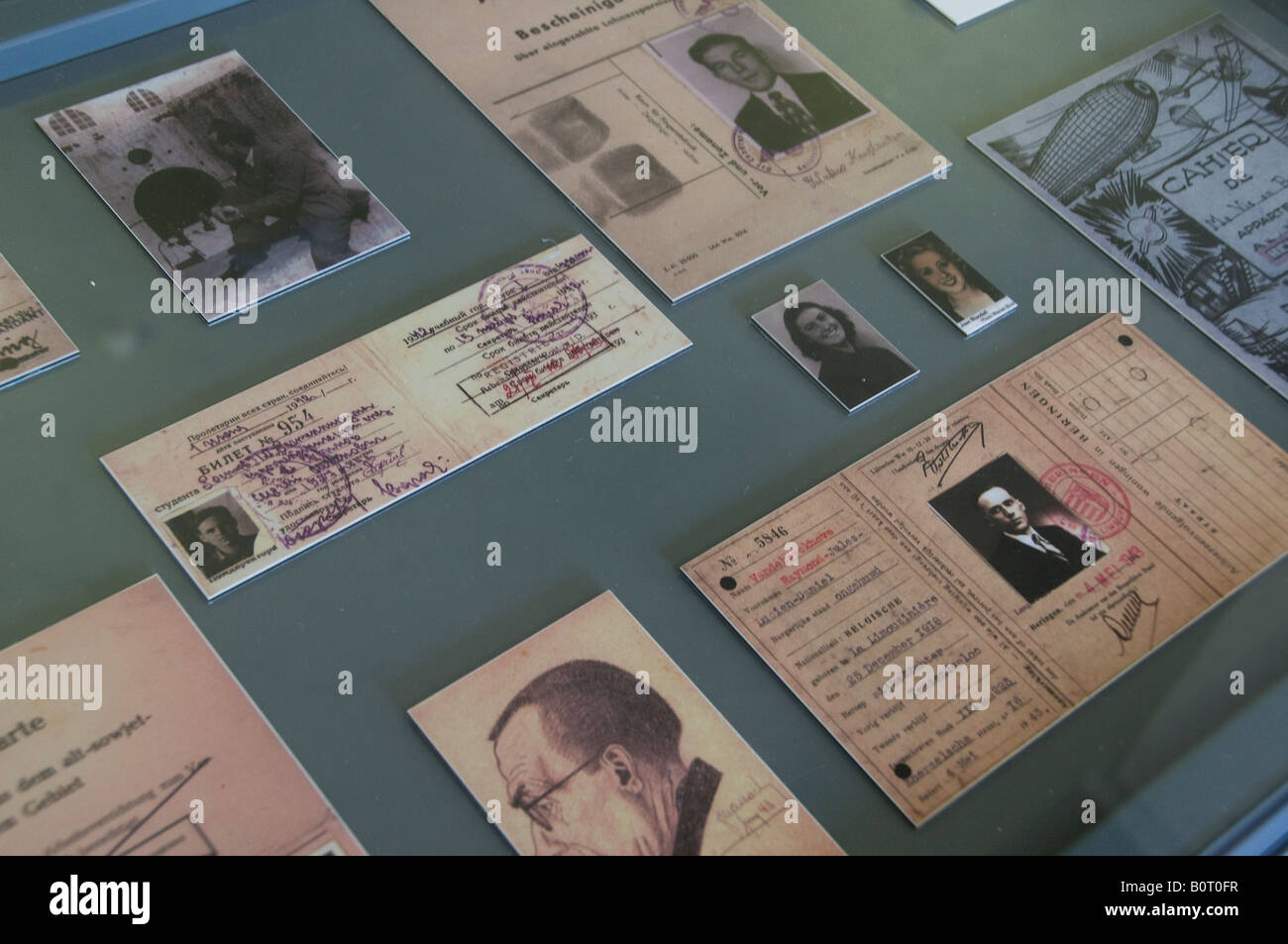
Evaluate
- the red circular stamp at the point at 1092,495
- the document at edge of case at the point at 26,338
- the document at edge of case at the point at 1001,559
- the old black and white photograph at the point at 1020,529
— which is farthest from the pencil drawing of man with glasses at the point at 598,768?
the document at edge of case at the point at 26,338

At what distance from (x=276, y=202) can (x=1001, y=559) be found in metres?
0.97

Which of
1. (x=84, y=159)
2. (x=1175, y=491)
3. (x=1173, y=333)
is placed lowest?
(x=1175, y=491)

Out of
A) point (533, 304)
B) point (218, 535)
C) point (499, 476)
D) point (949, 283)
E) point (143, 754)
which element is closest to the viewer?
point (143, 754)

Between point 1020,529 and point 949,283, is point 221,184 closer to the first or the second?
point 949,283

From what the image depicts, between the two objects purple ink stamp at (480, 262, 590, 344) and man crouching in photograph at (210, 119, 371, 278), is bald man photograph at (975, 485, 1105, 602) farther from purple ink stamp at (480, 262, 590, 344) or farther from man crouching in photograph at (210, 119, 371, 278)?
man crouching in photograph at (210, 119, 371, 278)

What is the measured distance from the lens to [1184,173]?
1.78 meters

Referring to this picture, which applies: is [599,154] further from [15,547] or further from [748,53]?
[15,547]

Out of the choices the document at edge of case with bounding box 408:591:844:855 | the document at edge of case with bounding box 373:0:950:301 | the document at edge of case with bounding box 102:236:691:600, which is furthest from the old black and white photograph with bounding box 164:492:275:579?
the document at edge of case with bounding box 373:0:950:301
